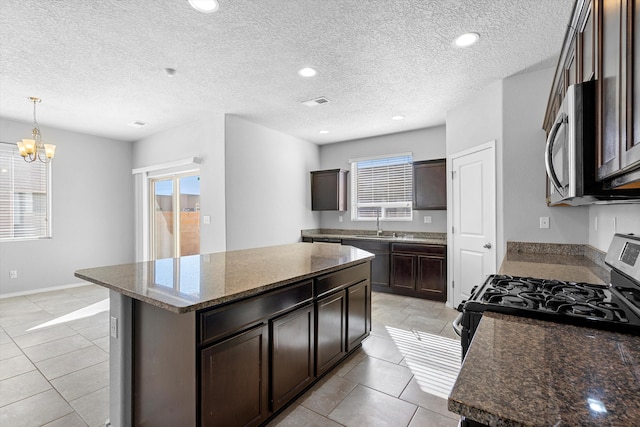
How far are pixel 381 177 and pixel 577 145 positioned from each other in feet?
15.9

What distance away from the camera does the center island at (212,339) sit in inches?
58.4

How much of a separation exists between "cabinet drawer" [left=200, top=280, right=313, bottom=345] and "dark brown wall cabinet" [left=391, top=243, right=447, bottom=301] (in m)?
2.92

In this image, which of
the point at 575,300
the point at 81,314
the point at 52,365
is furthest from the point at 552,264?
the point at 81,314

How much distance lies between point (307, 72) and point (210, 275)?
2.25 meters

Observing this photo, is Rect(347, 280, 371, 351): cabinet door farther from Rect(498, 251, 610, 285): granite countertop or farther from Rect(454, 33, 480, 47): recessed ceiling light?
Rect(454, 33, 480, 47): recessed ceiling light

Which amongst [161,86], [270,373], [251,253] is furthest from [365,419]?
[161,86]

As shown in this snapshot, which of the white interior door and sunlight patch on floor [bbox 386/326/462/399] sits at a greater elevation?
the white interior door

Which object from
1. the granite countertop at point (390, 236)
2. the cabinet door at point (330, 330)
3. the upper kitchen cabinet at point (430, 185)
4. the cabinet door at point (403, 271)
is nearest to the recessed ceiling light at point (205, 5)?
the cabinet door at point (330, 330)

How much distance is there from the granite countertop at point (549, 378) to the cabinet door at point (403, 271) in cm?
374

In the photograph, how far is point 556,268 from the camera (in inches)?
87.8

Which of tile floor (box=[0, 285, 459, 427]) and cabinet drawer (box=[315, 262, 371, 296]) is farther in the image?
cabinet drawer (box=[315, 262, 371, 296])

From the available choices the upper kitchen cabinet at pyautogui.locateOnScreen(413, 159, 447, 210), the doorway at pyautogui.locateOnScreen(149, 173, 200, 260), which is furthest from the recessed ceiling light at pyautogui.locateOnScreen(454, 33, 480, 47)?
the doorway at pyautogui.locateOnScreen(149, 173, 200, 260)

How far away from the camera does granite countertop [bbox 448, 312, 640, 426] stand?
22.9 inches

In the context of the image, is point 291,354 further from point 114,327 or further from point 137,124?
point 137,124
